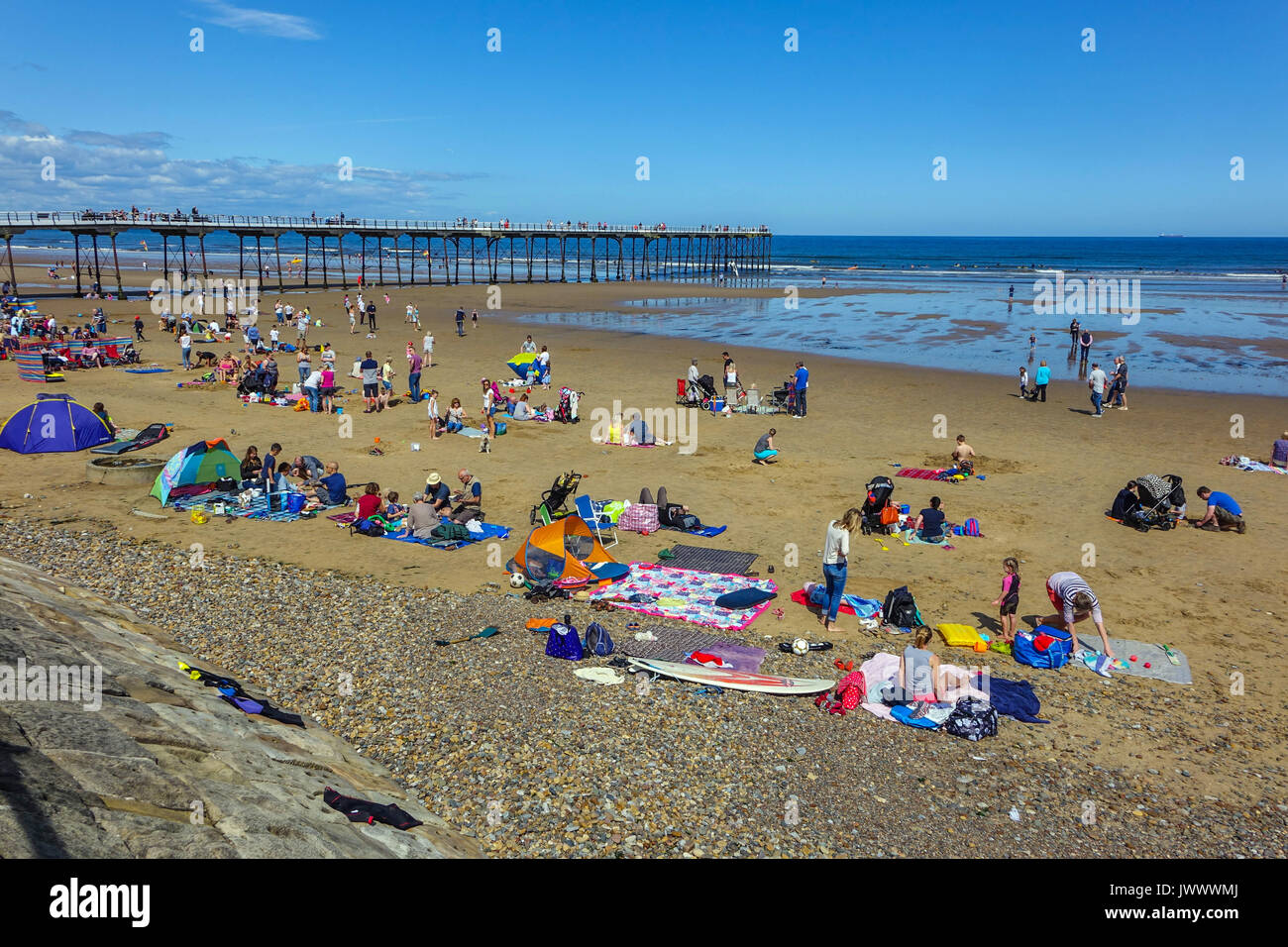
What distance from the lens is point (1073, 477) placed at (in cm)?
1642

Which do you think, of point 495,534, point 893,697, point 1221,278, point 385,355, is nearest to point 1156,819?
point 893,697

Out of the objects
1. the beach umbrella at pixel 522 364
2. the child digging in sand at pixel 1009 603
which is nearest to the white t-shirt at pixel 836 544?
the child digging in sand at pixel 1009 603

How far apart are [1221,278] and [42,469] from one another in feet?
307

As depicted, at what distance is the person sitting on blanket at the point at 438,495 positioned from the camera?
13.3 meters

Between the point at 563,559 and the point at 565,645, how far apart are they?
2.27 metres

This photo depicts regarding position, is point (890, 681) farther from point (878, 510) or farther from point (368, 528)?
point (368, 528)

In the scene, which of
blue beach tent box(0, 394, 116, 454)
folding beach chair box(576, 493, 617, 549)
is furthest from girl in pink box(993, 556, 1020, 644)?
blue beach tent box(0, 394, 116, 454)

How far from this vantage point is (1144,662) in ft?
30.1

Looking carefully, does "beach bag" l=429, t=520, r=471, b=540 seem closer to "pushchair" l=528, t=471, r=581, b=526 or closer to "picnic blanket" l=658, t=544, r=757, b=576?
"pushchair" l=528, t=471, r=581, b=526

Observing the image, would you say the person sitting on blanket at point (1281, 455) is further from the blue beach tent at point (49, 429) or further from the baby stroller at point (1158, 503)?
the blue beach tent at point (49, 429)

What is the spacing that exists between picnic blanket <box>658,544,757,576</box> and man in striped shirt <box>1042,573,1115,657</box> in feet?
13.5

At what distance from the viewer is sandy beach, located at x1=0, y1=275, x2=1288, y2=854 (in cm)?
767

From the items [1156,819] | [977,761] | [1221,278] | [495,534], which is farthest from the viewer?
[1221,278]

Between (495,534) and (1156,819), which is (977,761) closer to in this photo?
(1156,819)
